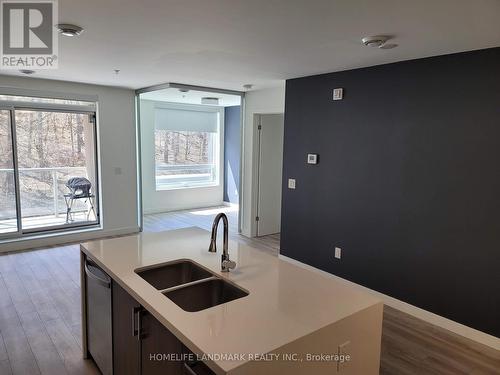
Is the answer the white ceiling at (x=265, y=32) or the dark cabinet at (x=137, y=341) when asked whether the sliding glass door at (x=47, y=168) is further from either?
the dark cabinet at (x=137, y=341)

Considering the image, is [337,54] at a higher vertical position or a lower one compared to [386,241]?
higher

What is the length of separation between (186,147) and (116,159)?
9.06ft

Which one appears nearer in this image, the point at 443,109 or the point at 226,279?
the point at 226,279

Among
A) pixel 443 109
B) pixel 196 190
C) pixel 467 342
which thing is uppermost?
pixel 443 109

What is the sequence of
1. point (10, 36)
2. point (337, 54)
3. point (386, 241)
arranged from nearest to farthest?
point (10, 36)
point (337, 54)
point (386, 241)

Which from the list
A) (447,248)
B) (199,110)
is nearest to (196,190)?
(199,110)

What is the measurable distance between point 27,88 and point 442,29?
16.6ft

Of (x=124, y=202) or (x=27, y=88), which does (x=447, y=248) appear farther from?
(x=27, y=88)

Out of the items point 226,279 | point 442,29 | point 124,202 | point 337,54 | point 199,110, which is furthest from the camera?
point 199,110

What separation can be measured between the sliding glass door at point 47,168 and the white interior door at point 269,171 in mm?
2775

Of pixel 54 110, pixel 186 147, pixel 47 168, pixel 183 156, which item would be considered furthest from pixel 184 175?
pixel 54 110

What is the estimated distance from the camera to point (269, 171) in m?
5.91

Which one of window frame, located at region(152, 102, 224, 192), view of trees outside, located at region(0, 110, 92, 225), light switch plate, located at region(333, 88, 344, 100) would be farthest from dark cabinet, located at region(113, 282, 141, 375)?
window frame, located at region(152, 102, 224, 192)

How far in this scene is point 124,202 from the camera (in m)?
5.88
